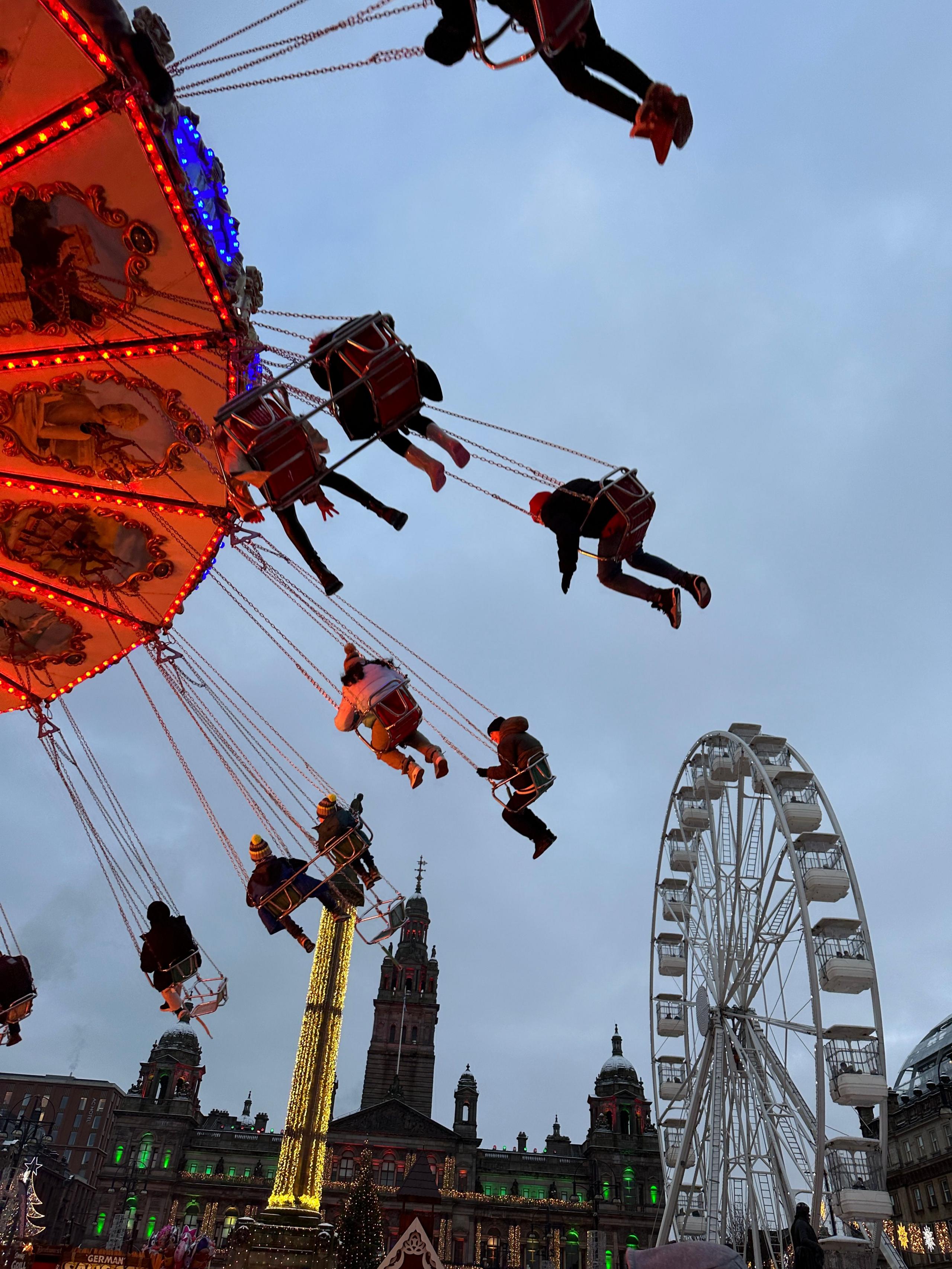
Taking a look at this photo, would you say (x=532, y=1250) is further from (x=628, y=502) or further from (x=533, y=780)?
(x=628, y=502)

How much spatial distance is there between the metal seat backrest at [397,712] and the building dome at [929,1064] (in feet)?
139

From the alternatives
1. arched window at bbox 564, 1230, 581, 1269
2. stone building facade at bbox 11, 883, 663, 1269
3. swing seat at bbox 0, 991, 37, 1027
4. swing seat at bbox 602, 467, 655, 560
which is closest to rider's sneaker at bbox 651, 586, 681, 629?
swing seat at bbox 602, 467, 655, 560

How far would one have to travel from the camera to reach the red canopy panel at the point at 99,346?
21.1ft

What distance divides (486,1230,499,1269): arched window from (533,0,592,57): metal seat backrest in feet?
206

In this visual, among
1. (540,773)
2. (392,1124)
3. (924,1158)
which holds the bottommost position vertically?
(540,773)

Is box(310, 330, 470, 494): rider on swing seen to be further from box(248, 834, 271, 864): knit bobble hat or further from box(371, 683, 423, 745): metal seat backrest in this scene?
box(248, 834, 271, 864): knit bobble hat

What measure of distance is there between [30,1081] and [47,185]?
87.1 meters

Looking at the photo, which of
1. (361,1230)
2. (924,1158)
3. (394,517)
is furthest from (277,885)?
(924,1158)

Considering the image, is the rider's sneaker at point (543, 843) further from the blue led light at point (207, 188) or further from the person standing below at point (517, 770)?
the blue led light at point (207, 188)

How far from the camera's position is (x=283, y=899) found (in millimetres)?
9617

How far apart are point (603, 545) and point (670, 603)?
87cm

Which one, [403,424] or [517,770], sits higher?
[403,424]

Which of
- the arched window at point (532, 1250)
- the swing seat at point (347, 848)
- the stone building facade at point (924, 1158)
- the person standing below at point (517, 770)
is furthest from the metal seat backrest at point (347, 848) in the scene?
the arched window at point (532, 1250)

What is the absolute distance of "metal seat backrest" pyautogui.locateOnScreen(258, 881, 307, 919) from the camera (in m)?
9.60
